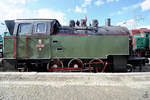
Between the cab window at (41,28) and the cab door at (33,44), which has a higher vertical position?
the cab window at (41,28)

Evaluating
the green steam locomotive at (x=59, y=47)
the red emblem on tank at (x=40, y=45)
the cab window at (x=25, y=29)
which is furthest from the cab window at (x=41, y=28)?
the red emblem on tank at (x=40, y=45)

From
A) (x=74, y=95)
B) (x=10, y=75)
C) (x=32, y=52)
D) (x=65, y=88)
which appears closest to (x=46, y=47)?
(x=32, y=52)

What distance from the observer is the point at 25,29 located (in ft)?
16.1

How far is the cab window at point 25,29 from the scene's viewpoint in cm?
484

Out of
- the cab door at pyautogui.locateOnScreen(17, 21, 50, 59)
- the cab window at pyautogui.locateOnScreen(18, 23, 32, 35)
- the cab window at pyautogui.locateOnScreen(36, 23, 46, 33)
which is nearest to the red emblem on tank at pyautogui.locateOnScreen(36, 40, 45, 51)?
the cab door at pyautogui.locateOnScreen(17, 21, 50, 59)

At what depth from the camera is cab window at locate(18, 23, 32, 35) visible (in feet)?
15.9

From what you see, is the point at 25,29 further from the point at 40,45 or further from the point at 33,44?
the point at 40,45

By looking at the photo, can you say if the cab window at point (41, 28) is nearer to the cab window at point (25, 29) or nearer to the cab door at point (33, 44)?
the cab door at point (33, 44)

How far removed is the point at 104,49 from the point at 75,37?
155cm

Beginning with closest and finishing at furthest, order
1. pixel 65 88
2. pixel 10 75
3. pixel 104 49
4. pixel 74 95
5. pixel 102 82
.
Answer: pixel 74 95, pixel 65 88, pixel 102 82, pixel 10 75, pixel 104 49

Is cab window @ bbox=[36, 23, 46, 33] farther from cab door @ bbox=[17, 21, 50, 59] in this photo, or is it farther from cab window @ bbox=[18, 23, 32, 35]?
cab window @ bbox=[18, 23, 32, 35]

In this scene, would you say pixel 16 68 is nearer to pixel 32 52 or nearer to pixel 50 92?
pixel 32 52

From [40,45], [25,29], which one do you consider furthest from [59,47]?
[25,29]

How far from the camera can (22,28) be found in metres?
4.92
